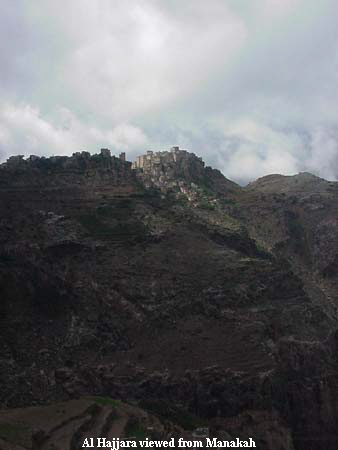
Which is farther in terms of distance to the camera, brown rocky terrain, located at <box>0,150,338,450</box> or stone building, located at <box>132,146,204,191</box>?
stone building, located at <box>132,146,204,191</box>

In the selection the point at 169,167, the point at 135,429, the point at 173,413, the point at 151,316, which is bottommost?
the point at 135,429

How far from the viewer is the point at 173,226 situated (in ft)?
200

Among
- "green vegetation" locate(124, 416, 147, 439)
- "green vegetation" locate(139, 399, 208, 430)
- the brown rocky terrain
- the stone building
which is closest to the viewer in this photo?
"green vegetation" locate(124, 416, 147, 439)

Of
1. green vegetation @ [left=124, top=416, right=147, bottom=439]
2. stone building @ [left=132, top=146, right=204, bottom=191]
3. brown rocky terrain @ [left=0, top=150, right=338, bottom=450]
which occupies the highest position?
stone building @ [left=132, top=146, right=204, bottom=191]

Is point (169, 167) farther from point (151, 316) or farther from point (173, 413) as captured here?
point (173, 413)

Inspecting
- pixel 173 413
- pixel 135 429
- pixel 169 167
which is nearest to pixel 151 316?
pixel 173 413

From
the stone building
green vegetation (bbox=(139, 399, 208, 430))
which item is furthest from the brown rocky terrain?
the stone building

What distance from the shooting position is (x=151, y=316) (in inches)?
2046

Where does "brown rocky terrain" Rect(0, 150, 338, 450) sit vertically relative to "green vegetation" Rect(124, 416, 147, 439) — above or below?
above

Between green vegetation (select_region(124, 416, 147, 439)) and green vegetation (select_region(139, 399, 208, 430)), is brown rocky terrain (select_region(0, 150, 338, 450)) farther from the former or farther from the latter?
green vegetation (select_region(124, 416, 147, 439))

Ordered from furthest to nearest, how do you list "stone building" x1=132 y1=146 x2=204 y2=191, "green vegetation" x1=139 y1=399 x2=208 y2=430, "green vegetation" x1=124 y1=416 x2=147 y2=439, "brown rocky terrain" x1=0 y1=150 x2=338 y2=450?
"stone building" x1=132 y1=146 x2=204 y2=191
"brown rocky terrain" x1=0 y1=150 x2=338 y2=450
"green vegetation" x1=139 y1=399 x2=208 y2=430
"green vegetation" x1=124 y1=416 x2=147 y2=439

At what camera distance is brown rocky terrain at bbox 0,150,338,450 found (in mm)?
47500

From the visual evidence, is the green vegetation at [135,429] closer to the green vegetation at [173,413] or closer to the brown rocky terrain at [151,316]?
the green vegetation at [173,413]

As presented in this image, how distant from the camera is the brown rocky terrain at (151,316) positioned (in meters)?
47.5
